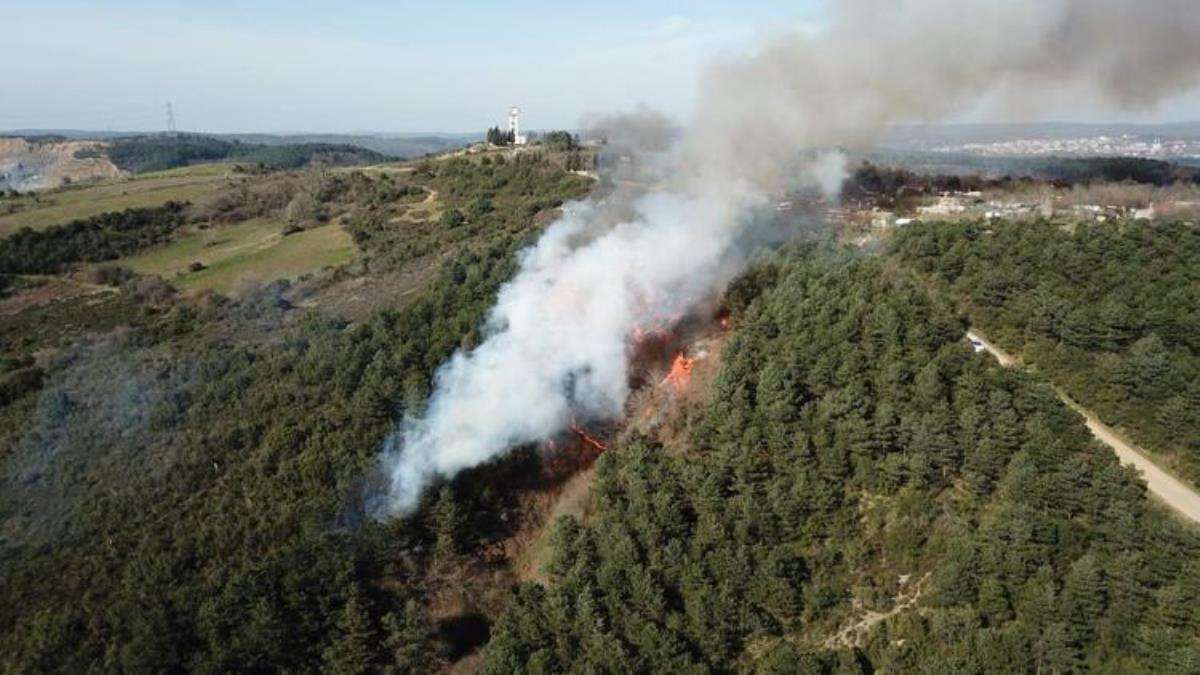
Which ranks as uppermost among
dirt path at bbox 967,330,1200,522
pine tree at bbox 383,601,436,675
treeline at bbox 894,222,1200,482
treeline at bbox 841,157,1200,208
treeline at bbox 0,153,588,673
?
treeline at bbox 841,157,1200,208

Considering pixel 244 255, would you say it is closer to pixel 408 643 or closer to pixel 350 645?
pixel 350 645

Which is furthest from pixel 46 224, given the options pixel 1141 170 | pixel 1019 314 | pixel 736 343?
pixel 1141 170

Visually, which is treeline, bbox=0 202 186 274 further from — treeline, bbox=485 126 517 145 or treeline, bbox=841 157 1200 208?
treeline, bbox=841 157 1200 208

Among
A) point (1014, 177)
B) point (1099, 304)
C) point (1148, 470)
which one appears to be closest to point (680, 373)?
point (1148, 470)

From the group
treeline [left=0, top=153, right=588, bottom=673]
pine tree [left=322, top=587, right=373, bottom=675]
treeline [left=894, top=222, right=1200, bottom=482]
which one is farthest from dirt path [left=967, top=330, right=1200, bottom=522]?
pine tree [left=322, top=587, right=373, bottom=675]

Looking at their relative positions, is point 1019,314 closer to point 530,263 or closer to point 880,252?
point 880,252

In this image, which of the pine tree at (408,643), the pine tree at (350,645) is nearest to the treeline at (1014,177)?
the pine tree at (408,643)

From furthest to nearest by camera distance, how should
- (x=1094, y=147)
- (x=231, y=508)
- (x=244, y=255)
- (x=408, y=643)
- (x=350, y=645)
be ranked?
(x=1094, y=147) → (x=244, y=255) → (x=231, y=508) → (x=408, y=643) → (x=350, y=645)
